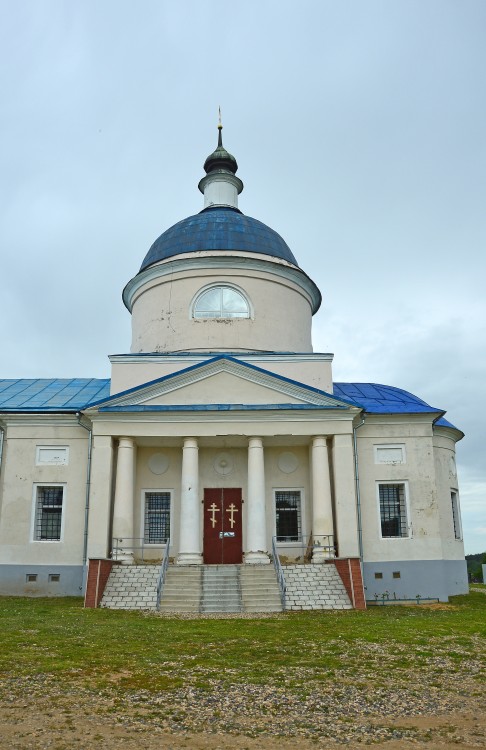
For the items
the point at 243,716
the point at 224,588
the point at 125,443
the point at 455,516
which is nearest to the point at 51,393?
the point at 125,443

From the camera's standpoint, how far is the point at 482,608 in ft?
56.9

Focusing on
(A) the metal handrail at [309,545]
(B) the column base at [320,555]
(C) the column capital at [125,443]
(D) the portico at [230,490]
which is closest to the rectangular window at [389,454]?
(D) the portico at [230,490]

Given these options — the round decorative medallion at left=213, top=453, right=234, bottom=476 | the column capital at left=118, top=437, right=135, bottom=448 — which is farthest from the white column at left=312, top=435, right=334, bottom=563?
the column capital at left=118, top=437, right=135, bottom=448

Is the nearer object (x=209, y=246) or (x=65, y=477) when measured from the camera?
(x=65, y=477)

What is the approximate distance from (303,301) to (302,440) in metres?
6.75

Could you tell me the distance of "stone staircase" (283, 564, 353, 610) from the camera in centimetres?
1636

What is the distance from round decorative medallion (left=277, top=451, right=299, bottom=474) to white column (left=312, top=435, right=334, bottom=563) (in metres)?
1.52

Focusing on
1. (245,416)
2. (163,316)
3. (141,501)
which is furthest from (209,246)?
(141,501)

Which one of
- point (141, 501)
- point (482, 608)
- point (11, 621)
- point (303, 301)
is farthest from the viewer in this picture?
point (303, 301)

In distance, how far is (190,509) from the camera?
1881 centimetres

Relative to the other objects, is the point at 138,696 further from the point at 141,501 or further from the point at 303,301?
the point at 303,301

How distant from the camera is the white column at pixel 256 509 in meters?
18.4

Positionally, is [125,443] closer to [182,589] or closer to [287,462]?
[182,589]

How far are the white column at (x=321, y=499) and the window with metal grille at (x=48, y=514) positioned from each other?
299 inches
